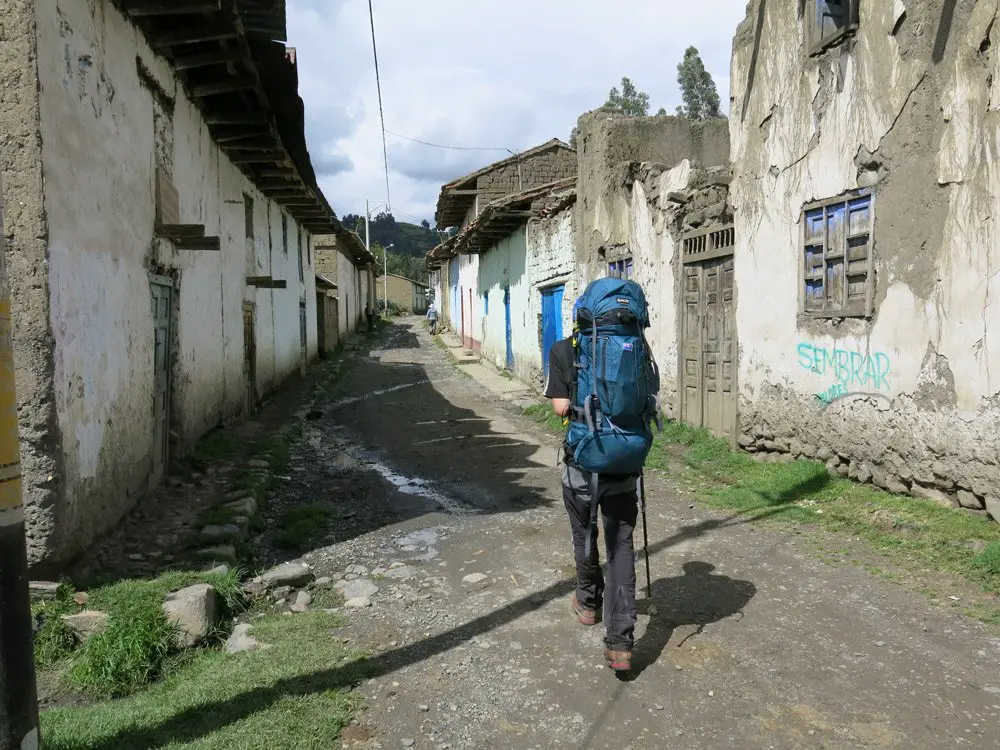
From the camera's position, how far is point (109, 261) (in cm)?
583

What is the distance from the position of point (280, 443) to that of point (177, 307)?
2.46 metres

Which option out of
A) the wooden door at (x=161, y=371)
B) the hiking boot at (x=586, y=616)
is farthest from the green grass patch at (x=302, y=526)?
the hiking boot at (x=586, y=616)

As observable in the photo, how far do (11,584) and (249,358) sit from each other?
10.8 metres

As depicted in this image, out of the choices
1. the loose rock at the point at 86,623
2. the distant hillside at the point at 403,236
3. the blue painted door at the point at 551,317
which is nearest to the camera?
the loose rock at the point at 86,623

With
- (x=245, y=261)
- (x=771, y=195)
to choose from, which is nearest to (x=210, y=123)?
(x=245, y=261)

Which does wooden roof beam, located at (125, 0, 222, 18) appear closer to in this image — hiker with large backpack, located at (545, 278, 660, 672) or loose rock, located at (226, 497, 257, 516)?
loose rock, located at (226, 497, 257, 516)

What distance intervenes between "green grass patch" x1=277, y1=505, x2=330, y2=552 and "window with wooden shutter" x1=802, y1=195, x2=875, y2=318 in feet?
16.3

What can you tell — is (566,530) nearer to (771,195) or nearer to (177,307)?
(771,195)

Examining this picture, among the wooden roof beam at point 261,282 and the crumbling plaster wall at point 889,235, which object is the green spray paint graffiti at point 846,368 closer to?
the crumbling plaster wall at point 889,235

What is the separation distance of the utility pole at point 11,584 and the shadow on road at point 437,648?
74cm

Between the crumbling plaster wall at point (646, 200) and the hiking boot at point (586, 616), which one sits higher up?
the crumbling plaster wall at point (646, 200)

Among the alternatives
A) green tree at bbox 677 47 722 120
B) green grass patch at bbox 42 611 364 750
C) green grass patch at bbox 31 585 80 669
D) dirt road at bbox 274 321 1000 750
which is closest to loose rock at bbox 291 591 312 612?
dirt road at bbox 274 321 1000 750

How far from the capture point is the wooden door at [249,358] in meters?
12.3

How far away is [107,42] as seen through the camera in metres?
6.07
